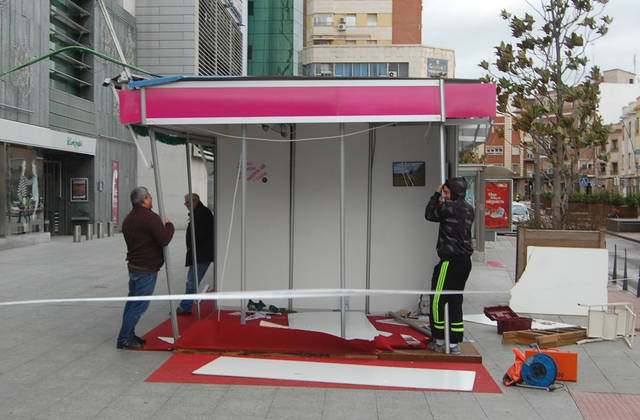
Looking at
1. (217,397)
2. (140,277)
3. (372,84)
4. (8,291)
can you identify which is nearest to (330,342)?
(217,397)

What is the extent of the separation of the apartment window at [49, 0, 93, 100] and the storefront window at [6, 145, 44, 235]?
9.31 ft

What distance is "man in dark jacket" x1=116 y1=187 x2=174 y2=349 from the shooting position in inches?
269

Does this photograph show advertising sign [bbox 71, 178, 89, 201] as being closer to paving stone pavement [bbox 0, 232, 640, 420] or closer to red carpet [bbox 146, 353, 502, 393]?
paving stone pavement [bbox 0, 232, 640, 420]

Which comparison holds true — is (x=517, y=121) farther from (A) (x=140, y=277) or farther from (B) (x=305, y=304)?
(A) (x=140, y=277)

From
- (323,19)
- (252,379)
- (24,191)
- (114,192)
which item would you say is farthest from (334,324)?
(323,19)

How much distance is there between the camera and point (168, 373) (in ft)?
19.8

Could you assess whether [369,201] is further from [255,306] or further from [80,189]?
[80,189]

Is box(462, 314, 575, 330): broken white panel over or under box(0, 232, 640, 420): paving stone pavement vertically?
over

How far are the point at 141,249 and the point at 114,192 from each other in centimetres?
1893

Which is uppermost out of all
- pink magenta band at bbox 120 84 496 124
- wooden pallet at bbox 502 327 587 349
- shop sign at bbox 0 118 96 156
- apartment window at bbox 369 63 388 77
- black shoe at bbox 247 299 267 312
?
apartment window at bbox 369 63 388 77

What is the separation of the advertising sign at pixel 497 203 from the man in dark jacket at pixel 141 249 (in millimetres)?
15778

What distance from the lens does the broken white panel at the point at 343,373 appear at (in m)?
5.82

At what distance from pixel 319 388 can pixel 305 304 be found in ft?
10.8

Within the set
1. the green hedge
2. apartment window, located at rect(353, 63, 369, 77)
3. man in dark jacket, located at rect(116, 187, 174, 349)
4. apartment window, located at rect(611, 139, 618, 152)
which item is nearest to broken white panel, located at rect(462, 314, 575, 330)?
man in dark jacket, located at rect(116, 187, 174, 349)
